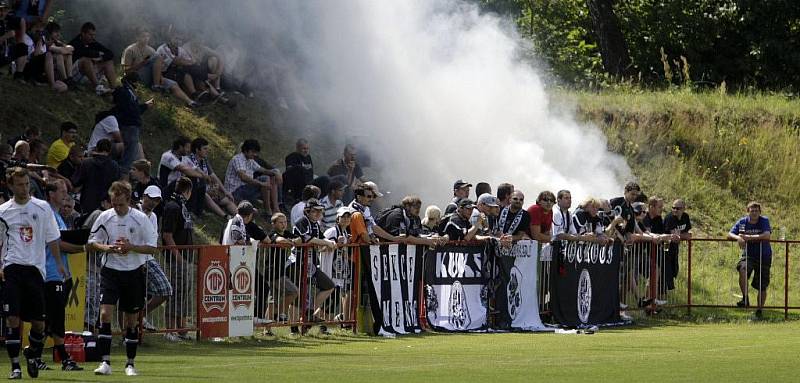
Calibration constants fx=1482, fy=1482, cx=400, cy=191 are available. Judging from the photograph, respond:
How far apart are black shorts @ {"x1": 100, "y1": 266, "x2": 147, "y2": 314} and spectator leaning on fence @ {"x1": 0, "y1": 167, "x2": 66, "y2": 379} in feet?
2.77

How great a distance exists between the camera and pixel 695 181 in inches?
1307

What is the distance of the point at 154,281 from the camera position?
1691 centimetres

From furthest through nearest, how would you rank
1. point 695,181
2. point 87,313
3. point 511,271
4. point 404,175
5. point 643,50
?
1. point 643,50
2. point 695,181
3. point 404,175
4. point 511,271
5. point 87,313

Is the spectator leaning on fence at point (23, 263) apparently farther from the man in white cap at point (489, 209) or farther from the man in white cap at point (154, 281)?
the man in white cap at point (489, 209)

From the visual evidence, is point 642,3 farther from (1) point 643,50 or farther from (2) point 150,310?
(2) point 150,310

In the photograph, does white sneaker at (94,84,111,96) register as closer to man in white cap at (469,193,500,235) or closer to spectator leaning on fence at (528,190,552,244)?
man in white cap at (469,193,500,235)

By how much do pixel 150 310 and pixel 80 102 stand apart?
1029 centimetres

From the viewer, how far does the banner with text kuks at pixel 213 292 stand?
58.1 ft

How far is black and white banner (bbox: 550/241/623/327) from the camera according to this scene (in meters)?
22.0

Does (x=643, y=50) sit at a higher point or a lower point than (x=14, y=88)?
higher

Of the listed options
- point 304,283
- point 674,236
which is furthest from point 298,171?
point 304,283

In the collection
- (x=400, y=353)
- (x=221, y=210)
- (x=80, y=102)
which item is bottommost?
(x=400, y=353)

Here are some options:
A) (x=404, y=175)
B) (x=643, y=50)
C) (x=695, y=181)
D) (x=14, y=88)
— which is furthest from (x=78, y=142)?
(x=643, y=50)

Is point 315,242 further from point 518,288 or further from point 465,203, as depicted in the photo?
point 518,288
